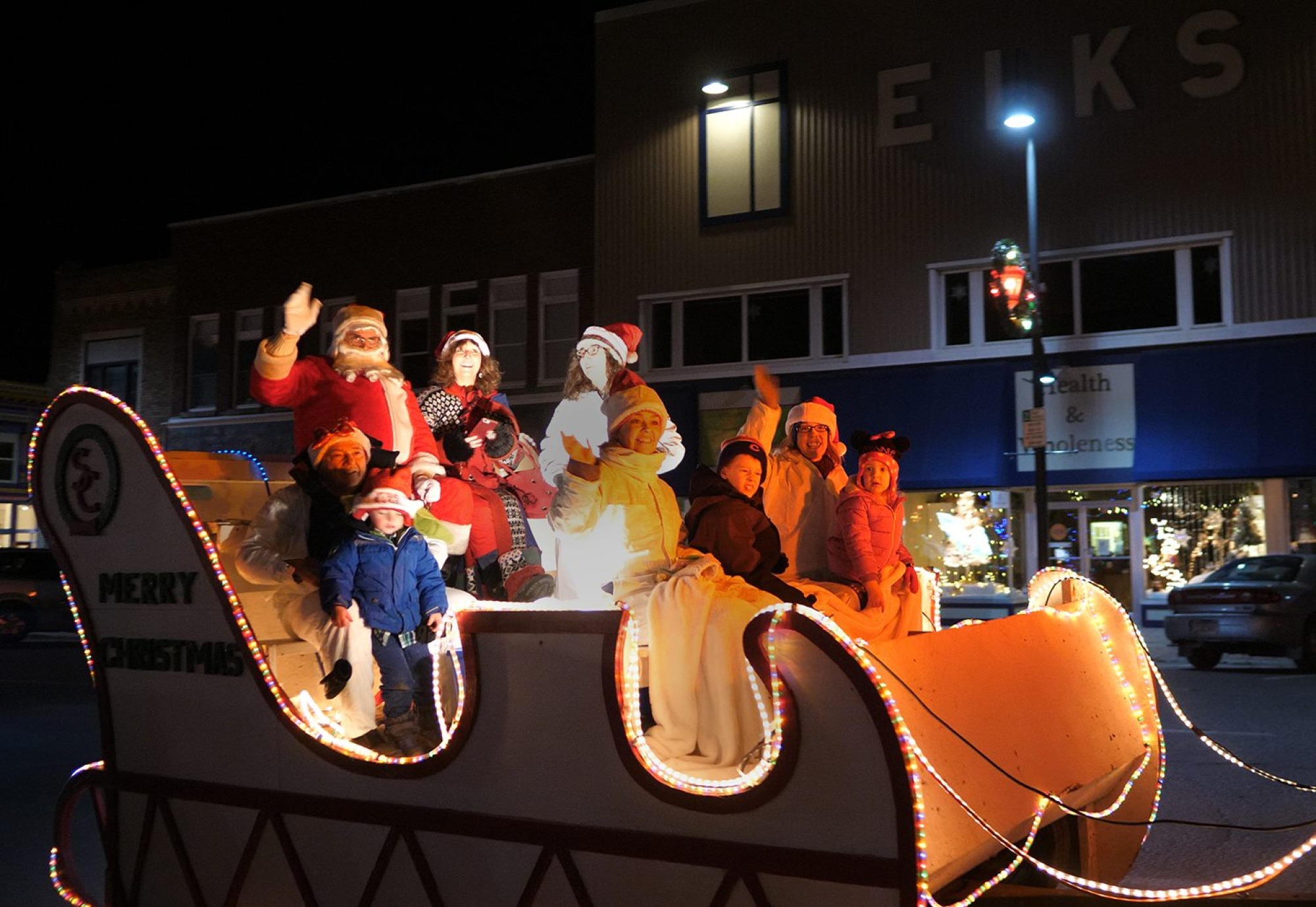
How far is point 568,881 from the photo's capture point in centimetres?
308

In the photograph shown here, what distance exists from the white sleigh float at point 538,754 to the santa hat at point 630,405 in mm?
1188

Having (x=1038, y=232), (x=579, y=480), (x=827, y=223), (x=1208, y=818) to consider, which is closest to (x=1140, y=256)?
(x=1038, y=232)

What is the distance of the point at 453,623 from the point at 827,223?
16.5m

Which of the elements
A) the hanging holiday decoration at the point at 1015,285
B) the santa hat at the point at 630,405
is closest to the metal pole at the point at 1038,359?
the hanging holiday decoration at the point at 1015,285

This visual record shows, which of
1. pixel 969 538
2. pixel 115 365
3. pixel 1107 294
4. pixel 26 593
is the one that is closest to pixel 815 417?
pixel 1107 294

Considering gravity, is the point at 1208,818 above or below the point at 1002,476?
below

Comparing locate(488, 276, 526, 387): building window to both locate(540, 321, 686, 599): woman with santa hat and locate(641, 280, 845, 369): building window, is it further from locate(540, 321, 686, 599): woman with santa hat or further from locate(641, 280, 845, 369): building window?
locate(540, 321, 686, 599): woman with santa hat

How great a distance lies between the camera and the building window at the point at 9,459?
2761 centimetres

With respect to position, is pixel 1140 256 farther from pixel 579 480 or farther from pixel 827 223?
pixel 579 480

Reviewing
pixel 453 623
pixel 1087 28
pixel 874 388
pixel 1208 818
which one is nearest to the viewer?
pixel 453 623

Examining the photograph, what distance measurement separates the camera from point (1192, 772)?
306 inches

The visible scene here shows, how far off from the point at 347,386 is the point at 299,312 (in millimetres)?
482

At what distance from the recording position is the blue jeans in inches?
156

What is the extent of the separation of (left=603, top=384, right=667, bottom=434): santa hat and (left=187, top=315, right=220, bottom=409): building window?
22469mm
